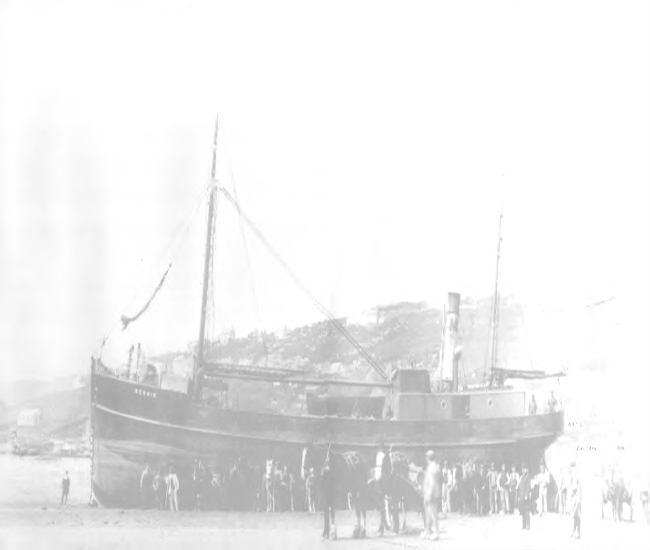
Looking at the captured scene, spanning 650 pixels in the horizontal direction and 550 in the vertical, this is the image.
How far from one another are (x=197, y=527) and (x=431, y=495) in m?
0.99

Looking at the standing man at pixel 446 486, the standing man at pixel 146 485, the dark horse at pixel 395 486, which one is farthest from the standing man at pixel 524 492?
the standing man at pixel 146 485

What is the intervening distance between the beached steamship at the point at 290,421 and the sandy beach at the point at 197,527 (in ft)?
0.32

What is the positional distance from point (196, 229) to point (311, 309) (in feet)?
1.91

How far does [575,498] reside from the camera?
4.90m

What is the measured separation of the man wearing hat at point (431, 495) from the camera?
475 centimetres

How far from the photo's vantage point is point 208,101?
4633 mm

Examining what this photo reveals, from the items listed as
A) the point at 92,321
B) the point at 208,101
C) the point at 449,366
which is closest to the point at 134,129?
the point at 208,101

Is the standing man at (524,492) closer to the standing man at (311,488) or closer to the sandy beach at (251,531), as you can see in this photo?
the sandy beach at (251,531)

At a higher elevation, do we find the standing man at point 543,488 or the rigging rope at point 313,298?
the rigging rope at point 313,298

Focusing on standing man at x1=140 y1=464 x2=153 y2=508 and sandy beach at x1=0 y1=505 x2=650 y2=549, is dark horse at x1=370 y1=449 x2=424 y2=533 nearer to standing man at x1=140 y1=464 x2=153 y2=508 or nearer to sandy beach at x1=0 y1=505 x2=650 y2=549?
sandy beach at x1=0 y1=505 x2=650 y2=549

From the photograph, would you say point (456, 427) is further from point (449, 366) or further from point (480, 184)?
point (480, 184)

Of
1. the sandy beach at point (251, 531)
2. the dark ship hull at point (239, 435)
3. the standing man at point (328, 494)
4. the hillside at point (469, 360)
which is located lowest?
the sandy beach at point (251, 531)

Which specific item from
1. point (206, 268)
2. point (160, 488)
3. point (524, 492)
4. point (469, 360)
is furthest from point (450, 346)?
point (160, 488)

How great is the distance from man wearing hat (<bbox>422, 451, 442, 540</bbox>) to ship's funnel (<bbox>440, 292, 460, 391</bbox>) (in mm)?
320
